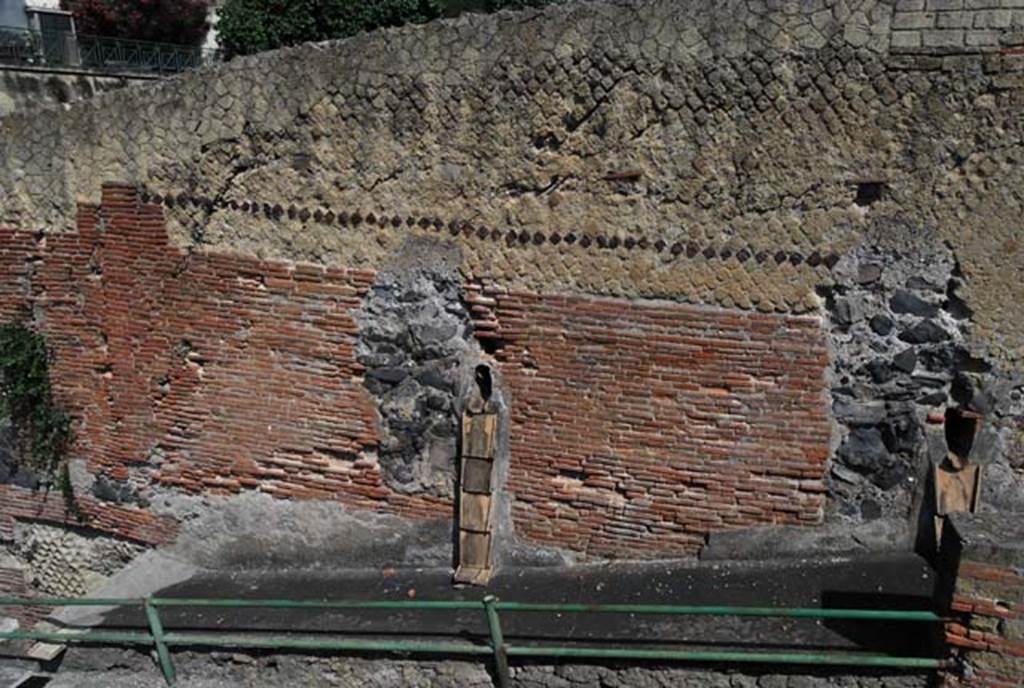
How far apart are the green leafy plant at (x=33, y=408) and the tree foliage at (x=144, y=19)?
38.3 feet

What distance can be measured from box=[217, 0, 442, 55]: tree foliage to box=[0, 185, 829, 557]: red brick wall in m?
9.52

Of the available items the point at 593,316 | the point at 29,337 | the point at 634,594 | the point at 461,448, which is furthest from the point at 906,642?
the point at 29,337

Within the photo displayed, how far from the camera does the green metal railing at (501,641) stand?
4.23m

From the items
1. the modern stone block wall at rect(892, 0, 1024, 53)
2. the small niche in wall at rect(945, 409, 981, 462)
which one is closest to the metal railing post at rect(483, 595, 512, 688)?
the small niche in wall at rect(945, 409, 981, 462)

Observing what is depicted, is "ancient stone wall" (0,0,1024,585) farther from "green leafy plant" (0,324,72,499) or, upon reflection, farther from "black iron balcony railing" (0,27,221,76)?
"black iron balcony railing" (0,27,221,76)

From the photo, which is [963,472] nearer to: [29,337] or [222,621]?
[222,621]

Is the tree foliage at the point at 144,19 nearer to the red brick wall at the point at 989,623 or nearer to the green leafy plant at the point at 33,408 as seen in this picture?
the green leafy plant at the point at 33,408

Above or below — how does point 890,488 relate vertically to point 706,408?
below

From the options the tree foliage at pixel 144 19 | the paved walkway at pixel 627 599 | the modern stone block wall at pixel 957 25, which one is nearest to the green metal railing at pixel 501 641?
the paved walkway at pixel 627 599

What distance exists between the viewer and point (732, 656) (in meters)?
4.44

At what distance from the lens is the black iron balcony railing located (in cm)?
1358

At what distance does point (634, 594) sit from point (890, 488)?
5.80ft

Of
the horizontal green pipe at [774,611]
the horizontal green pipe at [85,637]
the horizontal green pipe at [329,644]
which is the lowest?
the horizontal green pipe at [85,637]

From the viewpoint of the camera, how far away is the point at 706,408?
5.46 meters
